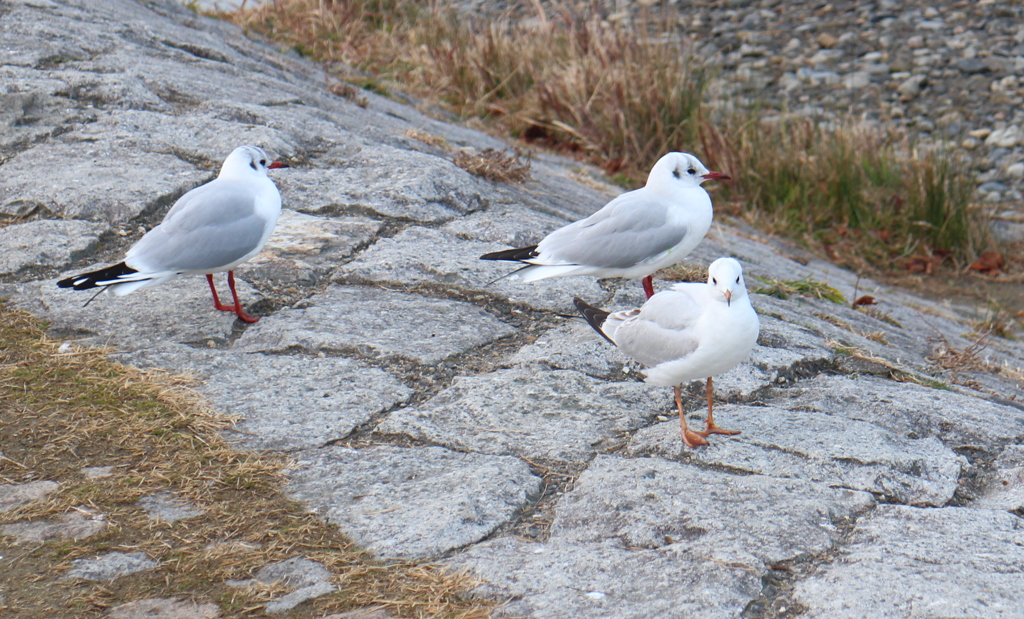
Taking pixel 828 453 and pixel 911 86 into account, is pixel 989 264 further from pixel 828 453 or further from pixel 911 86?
pixel 828 453

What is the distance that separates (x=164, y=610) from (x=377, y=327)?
1.47 m

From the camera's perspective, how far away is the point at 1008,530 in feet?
7.71

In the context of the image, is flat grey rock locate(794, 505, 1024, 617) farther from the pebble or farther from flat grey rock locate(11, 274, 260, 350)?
the pebble

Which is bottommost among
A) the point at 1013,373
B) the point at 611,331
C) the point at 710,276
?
the point at 1013,373

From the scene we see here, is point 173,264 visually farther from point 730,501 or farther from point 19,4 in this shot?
point 19,4

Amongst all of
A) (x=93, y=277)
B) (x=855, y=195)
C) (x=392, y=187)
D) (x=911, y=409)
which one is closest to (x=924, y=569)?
(x=911, y=409)

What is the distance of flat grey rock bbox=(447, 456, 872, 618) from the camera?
2.04m

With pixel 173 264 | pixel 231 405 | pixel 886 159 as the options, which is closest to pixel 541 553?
pixel 231 405

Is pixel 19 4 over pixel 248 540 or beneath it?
over

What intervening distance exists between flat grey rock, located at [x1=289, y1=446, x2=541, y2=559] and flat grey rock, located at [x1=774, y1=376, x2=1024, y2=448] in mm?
1049

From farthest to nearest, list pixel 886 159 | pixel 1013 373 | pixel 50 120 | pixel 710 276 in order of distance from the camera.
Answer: pixel 886 159
pixel 50 120
pixel 1013 373
pixel 710 276

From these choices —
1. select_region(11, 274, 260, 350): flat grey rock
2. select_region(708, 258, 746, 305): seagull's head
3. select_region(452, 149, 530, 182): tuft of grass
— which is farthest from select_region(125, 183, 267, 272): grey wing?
select_region(452, 149, 530, 182): tuft of grass

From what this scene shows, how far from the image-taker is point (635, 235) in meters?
3.46

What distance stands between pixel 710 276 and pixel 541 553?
2.98 ft
